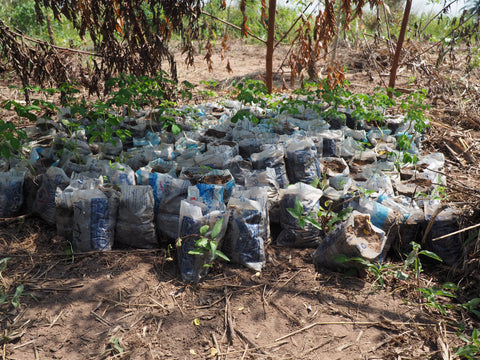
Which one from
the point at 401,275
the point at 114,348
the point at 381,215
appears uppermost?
the point at 381,215

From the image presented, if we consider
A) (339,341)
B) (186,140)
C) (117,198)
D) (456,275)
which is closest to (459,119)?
(456,275)

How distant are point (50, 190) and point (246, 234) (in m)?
1.41

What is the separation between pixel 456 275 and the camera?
2.17 meters

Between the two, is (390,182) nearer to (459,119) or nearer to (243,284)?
(243,284)

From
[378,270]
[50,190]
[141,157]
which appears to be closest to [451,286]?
[378,270]

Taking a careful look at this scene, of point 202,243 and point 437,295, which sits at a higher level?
point 202,243

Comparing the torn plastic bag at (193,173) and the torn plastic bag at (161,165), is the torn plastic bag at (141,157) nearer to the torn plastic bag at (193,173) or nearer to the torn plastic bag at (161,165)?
the torn plastic bag at (161,165)

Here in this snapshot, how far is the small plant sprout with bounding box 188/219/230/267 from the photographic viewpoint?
6.59 feet

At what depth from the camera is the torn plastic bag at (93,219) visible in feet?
7.29

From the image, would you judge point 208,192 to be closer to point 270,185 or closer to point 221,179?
point 221,179

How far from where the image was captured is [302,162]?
2879mm

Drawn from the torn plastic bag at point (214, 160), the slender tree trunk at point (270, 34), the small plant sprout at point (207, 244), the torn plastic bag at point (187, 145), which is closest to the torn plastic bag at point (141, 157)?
the torn plastic bag at point (187, 145)

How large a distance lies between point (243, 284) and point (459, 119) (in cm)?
422

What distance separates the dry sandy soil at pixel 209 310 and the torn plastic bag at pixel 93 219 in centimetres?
8
